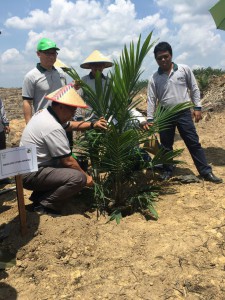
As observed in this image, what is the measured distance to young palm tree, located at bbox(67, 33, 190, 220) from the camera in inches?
125

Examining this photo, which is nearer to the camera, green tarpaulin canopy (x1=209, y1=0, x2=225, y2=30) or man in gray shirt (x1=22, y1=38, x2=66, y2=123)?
man in gray shirt (x1=22, y1=38, x2=66, y2=123)

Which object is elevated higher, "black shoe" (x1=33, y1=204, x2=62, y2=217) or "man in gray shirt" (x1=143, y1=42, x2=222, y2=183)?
"man in gray shirt" (x1=143, y1=42, x2=222, y2=183)

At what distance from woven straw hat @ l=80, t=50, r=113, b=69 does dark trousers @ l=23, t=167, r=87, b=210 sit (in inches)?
56.0

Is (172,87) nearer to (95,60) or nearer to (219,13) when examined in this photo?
(95,60)

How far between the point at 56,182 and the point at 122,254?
986 millimetres

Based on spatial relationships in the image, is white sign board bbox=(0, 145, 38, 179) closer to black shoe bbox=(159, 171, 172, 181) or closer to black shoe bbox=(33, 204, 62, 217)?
black shoe bbox=(33, 204, 62, 217)

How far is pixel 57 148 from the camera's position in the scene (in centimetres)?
304

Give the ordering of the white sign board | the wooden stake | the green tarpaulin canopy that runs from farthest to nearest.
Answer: the green tarpaulin canopy
the wooden stake
the white sign board

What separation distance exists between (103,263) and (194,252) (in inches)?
28.5

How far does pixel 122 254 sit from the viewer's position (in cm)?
265

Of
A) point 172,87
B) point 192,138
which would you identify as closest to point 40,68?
point 172,87

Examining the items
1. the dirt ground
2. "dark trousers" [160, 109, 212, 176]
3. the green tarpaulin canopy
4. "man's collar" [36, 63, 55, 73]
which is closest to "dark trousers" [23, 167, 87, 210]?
the dirt ground

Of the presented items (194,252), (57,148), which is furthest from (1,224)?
(194,252)

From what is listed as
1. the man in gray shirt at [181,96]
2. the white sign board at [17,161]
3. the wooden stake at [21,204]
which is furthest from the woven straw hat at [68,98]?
the man in gray shirt at [181,96]
